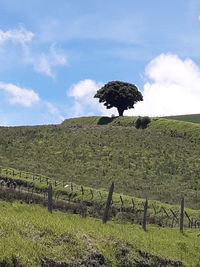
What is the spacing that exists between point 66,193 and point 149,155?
3177 centimetres

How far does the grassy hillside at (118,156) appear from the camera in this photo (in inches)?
2133

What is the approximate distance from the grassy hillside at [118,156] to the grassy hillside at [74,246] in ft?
82.0

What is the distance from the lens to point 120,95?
381 feet

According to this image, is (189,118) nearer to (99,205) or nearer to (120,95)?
(120,95)

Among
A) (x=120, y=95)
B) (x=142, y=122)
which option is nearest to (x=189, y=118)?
(x=120, y=95)

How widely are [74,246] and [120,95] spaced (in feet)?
334

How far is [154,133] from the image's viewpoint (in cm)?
8844

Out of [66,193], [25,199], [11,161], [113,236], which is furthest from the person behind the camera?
→ [11,161]

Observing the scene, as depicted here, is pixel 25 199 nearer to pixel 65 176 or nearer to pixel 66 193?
pixel 66 193

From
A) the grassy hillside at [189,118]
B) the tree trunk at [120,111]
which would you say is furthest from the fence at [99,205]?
the grassy hillside at [189,118]

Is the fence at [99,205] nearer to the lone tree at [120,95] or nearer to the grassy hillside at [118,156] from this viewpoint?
the grassy hillside at [118,156]

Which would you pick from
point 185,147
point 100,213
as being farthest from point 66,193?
point 185,147

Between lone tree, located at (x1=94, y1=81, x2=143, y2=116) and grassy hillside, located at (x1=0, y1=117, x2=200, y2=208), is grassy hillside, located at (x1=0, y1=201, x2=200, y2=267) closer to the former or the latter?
grassy hillside, located at (x1=0, y1=117, x2=200, y2=208)

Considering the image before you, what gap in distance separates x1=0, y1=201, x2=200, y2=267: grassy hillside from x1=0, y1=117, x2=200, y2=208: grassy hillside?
25.0m
